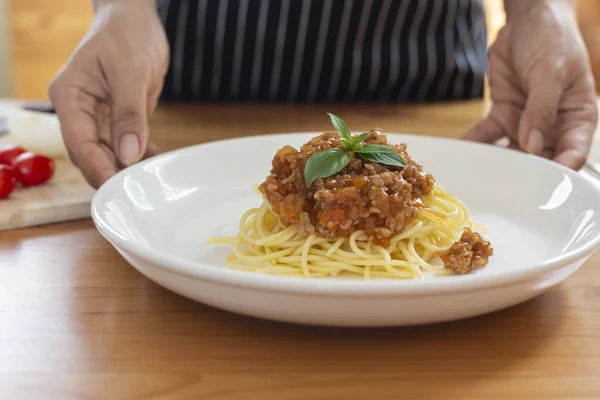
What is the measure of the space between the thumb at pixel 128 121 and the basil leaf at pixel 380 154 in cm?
83

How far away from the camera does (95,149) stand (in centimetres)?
235

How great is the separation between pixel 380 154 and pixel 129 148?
2.98 ft

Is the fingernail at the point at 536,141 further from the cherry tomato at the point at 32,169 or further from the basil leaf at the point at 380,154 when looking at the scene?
the cherry tomato at the point at 32,169

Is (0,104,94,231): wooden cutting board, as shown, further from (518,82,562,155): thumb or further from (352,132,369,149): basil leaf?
(518,82,562,155): thumb

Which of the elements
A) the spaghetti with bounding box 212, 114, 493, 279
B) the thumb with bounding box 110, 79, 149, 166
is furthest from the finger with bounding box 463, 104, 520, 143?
the thumb with bounding box 110, 79, 149, 166

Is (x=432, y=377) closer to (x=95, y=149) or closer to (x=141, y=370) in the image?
(x=141, y=370)

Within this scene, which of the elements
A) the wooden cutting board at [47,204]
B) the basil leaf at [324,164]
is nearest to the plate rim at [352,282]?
the basil leaf at [324,164]

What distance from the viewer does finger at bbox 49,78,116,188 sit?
2332mm

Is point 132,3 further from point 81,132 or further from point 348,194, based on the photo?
point 348,194

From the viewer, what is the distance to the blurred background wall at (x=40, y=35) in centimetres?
687

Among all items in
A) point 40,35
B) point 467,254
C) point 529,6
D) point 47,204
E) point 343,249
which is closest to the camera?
point 467,254

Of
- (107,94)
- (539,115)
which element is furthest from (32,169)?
(539,115)

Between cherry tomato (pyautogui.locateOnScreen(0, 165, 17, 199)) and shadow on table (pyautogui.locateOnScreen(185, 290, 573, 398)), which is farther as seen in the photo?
cherry tomato (pyautogui.locateOnScreen(0, 165, 17, 199))

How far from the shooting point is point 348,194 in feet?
5.94
